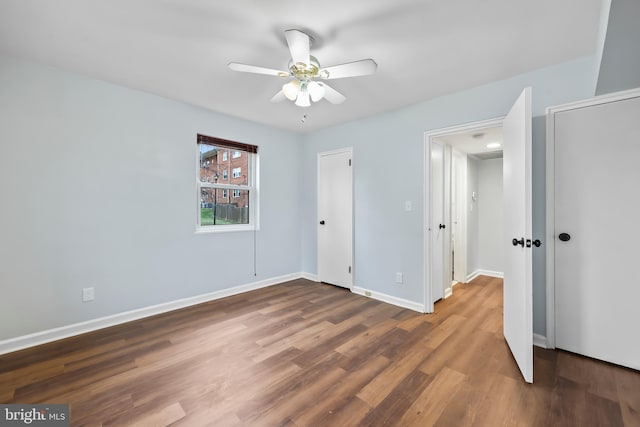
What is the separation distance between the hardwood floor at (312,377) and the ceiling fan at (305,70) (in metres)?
2.14

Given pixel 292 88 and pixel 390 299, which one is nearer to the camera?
pixel 292 88

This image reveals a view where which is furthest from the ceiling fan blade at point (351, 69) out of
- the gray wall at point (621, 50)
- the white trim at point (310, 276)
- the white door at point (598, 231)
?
the white trim at point (310, 276)

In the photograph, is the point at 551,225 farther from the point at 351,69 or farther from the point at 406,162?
the point at 351,69

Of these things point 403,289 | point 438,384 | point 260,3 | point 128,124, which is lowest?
point 438,384

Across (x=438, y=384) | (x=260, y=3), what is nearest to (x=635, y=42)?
(x=260, y=3)

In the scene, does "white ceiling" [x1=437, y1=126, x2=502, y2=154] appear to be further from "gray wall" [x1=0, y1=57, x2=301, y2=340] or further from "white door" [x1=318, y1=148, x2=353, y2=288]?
"gray wall" [x1=0, y1=57, x2=301, y2=340]

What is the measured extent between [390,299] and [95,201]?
3.41m

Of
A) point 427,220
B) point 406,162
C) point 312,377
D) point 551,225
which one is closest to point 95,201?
point 312,377

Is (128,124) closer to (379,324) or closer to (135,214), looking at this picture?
(135,214)

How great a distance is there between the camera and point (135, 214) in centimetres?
283

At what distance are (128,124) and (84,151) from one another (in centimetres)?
48

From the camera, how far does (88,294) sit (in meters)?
2.55

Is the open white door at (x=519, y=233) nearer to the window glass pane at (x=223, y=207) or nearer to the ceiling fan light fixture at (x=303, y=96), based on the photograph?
the ceiling fan light fixture at (x=303, y=96)

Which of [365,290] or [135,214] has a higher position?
[135,214]
